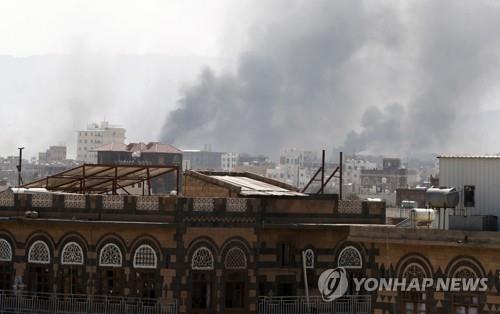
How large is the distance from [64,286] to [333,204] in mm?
11005

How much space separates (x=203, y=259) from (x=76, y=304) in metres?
5.09

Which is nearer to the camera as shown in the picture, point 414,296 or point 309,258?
point 414,296

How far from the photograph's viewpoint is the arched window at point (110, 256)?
46938mm

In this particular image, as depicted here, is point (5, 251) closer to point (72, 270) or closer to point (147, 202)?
point (72, 270)

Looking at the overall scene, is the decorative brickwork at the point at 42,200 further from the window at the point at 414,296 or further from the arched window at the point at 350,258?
the window at the point at 414,296

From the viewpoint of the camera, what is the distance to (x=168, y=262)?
151ft

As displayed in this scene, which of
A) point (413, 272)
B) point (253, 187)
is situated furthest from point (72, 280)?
point (413, 272)

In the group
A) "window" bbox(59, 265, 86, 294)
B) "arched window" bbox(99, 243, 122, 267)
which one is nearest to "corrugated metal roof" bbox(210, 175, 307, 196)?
"arched window" bbox(99, 243, 122, 267)

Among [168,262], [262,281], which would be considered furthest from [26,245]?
[262,281]

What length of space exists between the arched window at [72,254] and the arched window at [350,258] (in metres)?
10.1

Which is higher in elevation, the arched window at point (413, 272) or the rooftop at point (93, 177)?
the rooftop at point (93, 177)

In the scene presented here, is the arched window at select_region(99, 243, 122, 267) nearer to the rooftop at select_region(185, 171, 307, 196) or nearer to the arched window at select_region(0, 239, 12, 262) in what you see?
the arched window at select_region(0, 239, 12, 262)

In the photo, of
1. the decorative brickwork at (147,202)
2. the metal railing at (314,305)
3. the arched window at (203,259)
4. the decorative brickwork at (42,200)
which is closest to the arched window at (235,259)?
the arched window at (203,259)

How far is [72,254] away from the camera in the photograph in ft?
156
